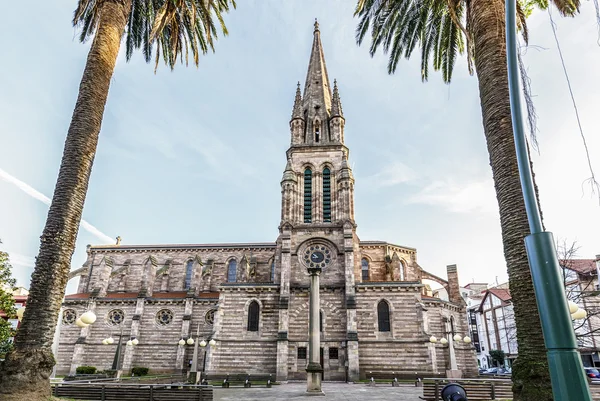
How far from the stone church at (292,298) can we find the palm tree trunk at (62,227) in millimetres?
22424

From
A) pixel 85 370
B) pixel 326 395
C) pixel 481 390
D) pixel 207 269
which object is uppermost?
pixel 207 269

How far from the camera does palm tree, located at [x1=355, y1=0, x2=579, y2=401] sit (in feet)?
24.4

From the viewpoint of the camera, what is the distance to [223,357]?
3022 cm

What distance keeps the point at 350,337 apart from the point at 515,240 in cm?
2337

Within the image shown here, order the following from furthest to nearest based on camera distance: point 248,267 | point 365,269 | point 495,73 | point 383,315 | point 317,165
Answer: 1. point 365,269
2. point 248,267
3. point 317,165
4. point 383,315
5. point 495,73

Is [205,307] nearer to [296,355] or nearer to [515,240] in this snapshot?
[296,355]

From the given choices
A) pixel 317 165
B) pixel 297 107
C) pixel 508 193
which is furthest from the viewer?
pixel 297 107

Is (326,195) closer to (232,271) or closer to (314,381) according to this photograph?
(232,271)

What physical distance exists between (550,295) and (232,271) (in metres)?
39.6

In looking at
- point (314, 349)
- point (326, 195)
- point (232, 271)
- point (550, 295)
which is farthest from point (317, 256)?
point (550, 295)

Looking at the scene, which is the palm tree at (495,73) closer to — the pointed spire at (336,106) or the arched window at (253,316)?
the arched window at (253,316)

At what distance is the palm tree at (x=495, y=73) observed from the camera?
7437 millimetres

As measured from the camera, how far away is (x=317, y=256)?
34.0 metres

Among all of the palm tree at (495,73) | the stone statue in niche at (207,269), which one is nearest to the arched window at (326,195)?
the stone statue in niche at (207,269)
